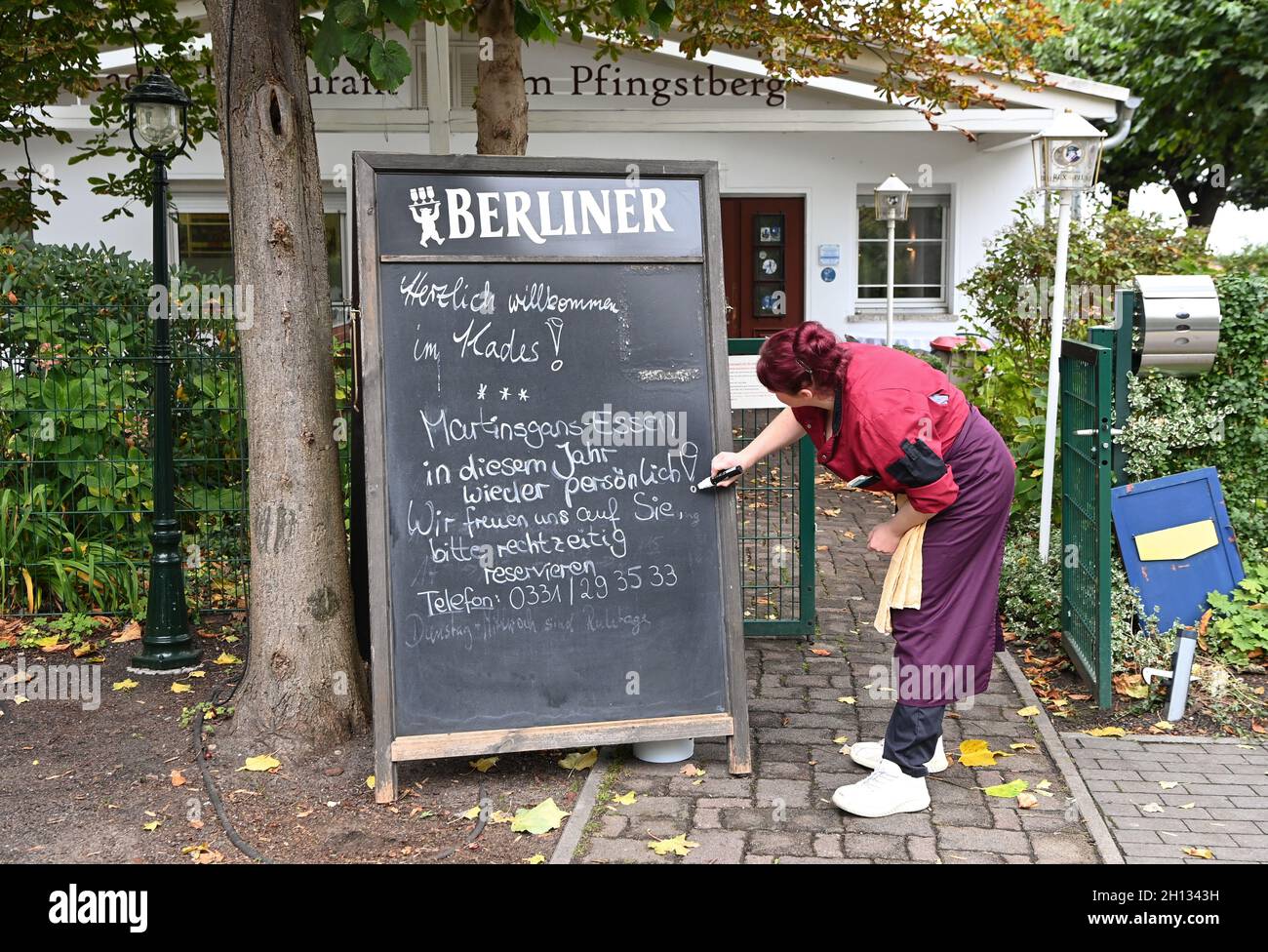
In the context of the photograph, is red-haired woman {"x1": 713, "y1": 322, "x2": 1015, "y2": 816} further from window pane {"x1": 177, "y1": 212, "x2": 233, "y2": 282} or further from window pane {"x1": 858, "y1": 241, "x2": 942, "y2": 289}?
window pane {"x1": 177, "y1": 212, "x2": 233, "y2": 282}

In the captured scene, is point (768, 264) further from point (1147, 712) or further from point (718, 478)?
point (718, 478)

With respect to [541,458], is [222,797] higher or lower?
lower

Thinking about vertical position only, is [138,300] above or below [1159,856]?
above

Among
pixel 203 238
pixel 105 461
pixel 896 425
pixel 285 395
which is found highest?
pixel 203 238

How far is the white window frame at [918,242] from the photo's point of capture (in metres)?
14.7

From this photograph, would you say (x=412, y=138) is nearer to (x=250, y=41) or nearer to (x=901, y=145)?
(x=901, y=145)

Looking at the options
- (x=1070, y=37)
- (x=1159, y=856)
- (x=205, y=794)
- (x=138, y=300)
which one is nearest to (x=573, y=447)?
(x=205, y=794)

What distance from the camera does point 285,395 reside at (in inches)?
187

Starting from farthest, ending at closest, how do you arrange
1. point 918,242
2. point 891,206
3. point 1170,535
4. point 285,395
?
point 918,242 < point 891,206 < point 1170,535 < point 285,395

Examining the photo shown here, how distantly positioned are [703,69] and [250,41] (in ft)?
30.6

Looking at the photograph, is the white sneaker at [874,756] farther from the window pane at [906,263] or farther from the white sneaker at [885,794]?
the window pane at [906,263]

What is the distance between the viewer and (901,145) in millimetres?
14289

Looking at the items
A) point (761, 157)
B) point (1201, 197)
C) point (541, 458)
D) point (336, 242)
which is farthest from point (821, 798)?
point (1201, 197)

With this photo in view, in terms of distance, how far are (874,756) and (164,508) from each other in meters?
3.56
